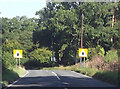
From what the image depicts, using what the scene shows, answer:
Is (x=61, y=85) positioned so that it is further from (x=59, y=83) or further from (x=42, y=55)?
(x=42, y=55)

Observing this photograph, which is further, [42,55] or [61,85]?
[42,55]

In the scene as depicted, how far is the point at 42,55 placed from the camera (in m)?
78.6

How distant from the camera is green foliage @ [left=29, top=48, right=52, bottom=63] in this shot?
258ft

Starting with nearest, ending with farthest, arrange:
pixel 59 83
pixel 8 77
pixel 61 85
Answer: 1. pixel 61 85
2. pixel 59 83
3. pixel 8 77

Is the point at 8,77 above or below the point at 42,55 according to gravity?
below

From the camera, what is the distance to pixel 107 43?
6775cm

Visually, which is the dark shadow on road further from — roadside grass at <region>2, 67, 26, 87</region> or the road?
roadside grass at <region>2, 67, 26, 87</region>

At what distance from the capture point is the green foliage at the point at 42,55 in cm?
7875

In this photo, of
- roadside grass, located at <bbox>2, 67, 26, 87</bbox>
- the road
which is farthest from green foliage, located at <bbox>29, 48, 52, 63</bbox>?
the road

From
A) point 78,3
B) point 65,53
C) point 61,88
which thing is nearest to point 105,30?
point 78,3

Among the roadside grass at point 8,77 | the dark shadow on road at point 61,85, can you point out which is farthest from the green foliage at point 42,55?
the dark shadow on road at point 61,85

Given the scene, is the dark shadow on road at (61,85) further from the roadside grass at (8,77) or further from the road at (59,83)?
the roadside grass at (8,77)

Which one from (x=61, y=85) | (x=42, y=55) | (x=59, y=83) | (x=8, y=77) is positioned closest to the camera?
(x=61, y=85)

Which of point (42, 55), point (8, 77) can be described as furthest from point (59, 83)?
point (42, 55)
